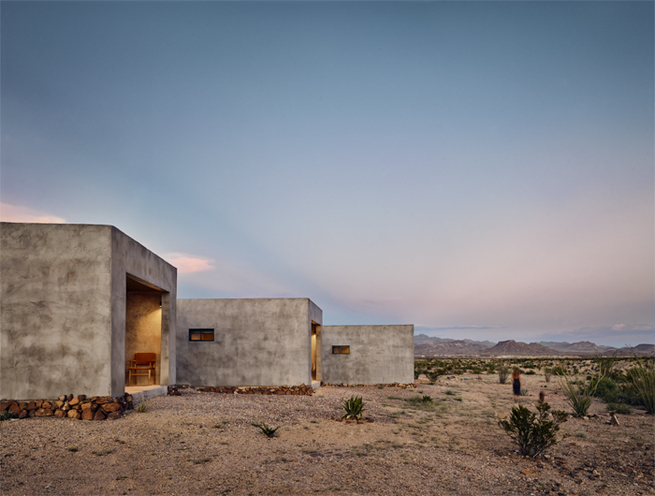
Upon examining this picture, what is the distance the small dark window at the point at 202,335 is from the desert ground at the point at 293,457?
549cm

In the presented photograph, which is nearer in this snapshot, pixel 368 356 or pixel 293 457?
pixel 293 457

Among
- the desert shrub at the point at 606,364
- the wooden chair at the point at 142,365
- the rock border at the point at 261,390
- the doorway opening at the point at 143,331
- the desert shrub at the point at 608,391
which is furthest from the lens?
the rock border at the point at 261,390

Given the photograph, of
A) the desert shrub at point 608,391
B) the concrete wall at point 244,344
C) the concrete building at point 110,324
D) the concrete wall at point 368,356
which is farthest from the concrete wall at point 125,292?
the desert shrub at point 608,391

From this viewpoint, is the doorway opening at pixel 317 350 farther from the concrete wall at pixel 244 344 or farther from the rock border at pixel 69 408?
the rock border at pixel 69 408

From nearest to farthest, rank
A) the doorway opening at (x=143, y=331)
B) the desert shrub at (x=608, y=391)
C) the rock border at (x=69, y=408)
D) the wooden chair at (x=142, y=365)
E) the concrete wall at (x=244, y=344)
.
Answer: the rock border at (x=69, y=408)
the wooden chair at (x=142, y=365)
the doorway opening at (x=143, y=331)
the desert shrub at (x=608, y=391)
the concrete wall at (x=244, y=344)

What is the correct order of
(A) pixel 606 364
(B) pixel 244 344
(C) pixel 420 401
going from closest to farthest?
(A) pixel 606 364 < (C) pixel 420 401 < (B) pixel 244 344

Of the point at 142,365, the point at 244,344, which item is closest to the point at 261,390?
the point at 244,344

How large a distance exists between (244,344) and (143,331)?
13.8ft

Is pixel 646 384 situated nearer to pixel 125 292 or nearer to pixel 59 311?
pixel 125 292

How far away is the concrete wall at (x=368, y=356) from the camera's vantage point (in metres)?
21.6

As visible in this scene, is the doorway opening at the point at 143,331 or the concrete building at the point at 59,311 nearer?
the concrete building at the point at 59,311

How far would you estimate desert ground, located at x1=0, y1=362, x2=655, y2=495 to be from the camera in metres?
5.43

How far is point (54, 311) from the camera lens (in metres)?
8.00

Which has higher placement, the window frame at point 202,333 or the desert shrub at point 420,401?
the window frame at point 202,333
